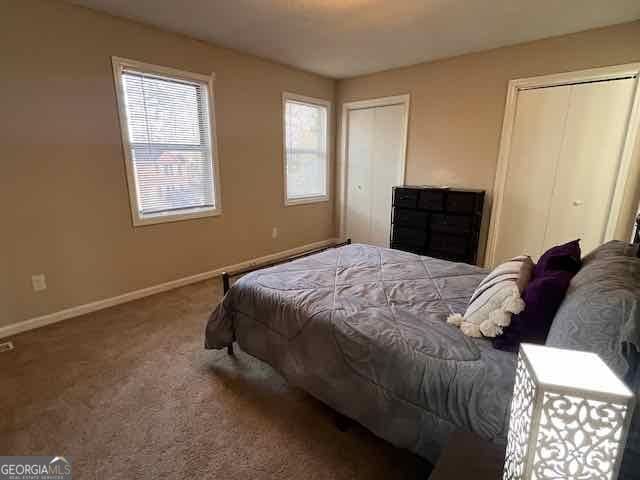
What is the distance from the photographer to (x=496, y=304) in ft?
4.53

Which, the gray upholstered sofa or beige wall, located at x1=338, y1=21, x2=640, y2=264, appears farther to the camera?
beige wall, located at x1=338, y1=21, x2=640, y2=264

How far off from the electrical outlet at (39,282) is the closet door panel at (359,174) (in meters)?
3.83

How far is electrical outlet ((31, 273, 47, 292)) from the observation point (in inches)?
100

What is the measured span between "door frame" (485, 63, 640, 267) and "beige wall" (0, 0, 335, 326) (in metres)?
2.96

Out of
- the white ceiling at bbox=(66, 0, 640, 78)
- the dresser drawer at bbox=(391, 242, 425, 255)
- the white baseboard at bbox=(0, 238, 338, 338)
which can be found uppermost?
the white ceiling at bbox=(66, 0, 640, 78)

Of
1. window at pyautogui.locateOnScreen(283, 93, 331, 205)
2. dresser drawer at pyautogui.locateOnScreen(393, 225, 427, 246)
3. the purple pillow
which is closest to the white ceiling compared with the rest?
window at pyautogui.locateOnScreen(283, 93, 331, 205)

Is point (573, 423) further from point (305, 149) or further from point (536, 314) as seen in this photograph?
point (305, 149)

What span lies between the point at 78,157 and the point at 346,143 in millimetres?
3454

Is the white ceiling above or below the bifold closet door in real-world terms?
above

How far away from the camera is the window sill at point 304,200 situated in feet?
14.8

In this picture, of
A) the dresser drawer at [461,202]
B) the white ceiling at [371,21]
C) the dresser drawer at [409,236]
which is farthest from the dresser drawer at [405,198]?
the white ceiling at [371,21]

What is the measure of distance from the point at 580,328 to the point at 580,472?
516 mm

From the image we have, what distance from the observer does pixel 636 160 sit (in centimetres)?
288

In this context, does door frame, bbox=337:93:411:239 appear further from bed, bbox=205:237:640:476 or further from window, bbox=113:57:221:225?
bed, bbox=205:237:640:476
